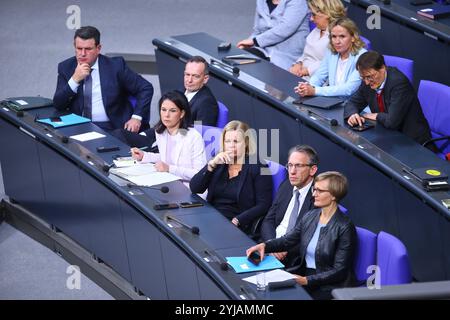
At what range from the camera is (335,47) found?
6.20m

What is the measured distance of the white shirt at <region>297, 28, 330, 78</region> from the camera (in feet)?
22.6

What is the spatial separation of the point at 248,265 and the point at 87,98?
8.50 ft

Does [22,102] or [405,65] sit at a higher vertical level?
[405,65]

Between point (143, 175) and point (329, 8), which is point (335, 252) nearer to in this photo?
point (143, 175)

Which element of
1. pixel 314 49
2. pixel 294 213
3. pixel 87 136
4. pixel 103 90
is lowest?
pixel 294 213

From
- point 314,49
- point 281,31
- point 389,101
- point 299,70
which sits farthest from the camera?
point 281,31

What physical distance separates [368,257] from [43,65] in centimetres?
495

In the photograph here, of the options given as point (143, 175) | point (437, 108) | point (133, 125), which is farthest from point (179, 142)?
point (437, 108)

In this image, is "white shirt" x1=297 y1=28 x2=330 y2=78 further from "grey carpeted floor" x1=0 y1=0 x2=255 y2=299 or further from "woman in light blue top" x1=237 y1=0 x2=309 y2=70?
"grey carpeted floor" x1=0 y1=0 x2=255 y2=299

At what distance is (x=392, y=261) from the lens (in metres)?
4.17

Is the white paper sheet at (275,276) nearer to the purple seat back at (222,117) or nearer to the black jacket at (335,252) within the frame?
the black jacket at (335,252)

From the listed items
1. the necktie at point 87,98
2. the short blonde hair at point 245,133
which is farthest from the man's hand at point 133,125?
the short blonde hair at point 245,133

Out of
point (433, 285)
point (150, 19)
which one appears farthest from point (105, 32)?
point (433, 285)

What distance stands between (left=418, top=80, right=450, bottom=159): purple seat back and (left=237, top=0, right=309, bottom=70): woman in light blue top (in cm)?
165
